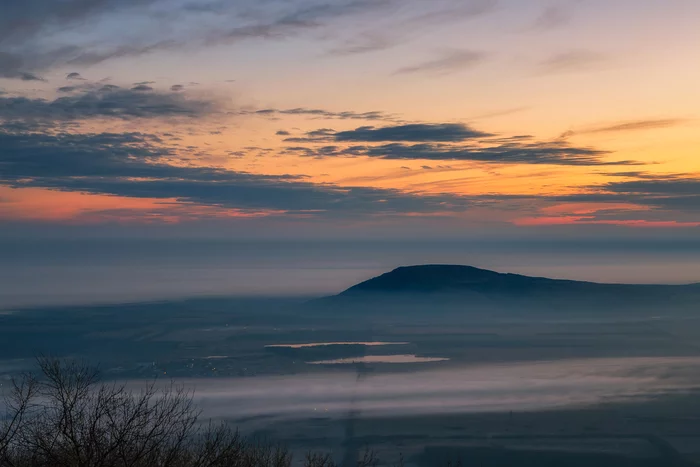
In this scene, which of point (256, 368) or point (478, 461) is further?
point (256, 368)

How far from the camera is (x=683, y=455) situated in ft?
350

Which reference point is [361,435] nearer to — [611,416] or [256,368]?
[611,416]

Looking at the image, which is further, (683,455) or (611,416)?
(611,416)

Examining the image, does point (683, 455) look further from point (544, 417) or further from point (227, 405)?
point (227, 405)

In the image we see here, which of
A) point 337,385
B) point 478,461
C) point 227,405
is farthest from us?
point 337,385

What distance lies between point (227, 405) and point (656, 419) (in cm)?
8005

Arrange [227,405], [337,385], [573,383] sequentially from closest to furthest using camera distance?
[227,405]
[337,385]
[573,383]

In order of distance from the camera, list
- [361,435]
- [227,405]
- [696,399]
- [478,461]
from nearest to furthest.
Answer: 1. [478,461]
2. [361,435]
3. [227,405]
4. [696,399]

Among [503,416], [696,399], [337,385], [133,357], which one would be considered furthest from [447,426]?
[133,357]

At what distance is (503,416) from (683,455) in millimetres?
40561

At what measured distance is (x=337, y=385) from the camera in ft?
607

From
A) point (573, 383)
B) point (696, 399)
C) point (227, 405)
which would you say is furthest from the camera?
point (573, 383)

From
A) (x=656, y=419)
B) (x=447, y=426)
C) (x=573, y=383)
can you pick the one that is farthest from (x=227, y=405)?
(x=573, y=383)

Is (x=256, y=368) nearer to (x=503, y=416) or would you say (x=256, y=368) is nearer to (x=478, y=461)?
(x=503, y=416)
